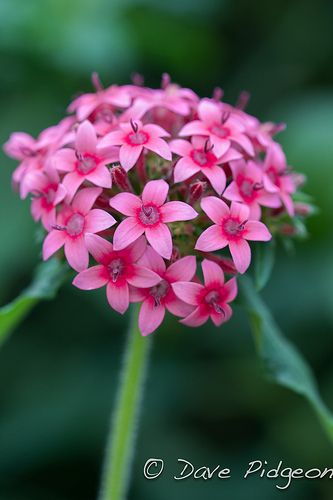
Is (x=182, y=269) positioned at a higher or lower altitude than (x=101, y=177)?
lower

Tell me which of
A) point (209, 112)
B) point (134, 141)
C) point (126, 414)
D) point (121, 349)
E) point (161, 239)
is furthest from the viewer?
point (121, 349)

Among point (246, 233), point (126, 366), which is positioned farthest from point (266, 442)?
point (246, 233)

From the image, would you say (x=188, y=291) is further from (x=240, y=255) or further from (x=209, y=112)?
(x=209, y=112)

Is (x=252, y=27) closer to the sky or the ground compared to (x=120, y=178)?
closer to the sky

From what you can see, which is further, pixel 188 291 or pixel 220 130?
pixel 220 130

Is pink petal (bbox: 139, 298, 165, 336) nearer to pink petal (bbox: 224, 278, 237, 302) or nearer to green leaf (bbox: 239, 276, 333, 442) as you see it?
A: pink petal (bbox: 224, 278, 237, 302)

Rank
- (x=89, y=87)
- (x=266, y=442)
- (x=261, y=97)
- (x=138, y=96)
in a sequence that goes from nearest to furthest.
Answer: (x=138, y=96)
(x=266, y=442)
(x=89, y=87)
(x=261, y=97)

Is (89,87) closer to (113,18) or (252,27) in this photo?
(113,18)

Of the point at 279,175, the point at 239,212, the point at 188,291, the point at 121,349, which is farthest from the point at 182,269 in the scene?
the point at 121,349

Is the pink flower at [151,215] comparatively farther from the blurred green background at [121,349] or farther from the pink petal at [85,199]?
the blurred green background at [121,349]
